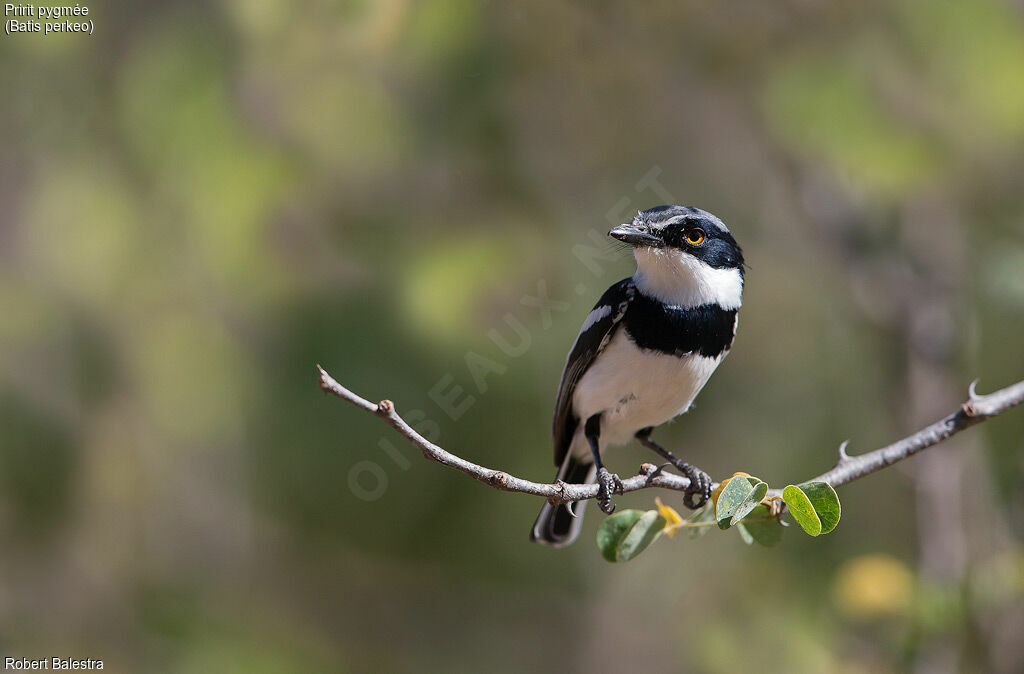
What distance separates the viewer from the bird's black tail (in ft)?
11.7

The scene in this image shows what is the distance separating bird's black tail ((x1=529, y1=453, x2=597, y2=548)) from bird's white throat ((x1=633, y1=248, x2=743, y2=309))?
2.83ft

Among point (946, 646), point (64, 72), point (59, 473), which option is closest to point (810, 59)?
point (946, 646)

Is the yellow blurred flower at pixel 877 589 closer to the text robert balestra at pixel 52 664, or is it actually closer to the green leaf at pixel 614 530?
the green leaf at pixel 614 530

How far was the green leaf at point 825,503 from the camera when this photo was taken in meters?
2.00

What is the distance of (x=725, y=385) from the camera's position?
562cm

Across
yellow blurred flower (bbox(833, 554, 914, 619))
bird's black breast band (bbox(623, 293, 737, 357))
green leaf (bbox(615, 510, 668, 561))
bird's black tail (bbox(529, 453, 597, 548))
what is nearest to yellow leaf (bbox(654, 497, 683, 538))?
green leaf (bbox(615, 510, 668, 561))

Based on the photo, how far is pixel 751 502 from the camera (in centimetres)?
206

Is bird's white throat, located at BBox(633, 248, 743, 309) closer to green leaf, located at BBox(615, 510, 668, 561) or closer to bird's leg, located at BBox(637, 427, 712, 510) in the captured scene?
bird's leg, located at BBox(637, 427, 712, 510)

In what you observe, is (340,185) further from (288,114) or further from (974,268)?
(974,268)

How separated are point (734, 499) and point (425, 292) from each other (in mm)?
2389

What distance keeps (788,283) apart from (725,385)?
728mm

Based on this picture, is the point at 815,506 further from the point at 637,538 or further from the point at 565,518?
the point at 565,518

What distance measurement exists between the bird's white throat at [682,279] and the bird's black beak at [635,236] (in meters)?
0.03

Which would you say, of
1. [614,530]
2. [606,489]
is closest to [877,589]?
[606,489]
